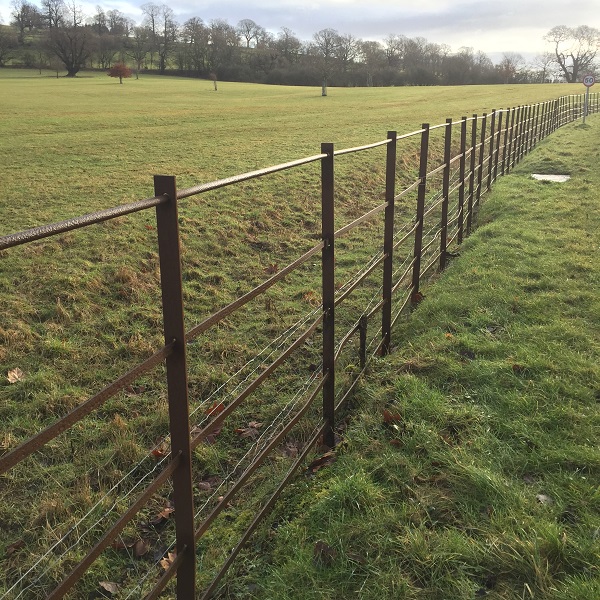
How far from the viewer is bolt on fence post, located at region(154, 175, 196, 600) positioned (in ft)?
6.10

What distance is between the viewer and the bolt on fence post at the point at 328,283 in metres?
3.24

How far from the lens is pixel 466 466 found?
3.08m

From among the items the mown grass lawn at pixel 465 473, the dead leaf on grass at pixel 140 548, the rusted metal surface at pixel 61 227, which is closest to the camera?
the rusted metal surface at pixel 61 227

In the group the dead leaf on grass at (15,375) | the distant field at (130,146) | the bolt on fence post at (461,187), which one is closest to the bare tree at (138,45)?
the distant field at (130,146)

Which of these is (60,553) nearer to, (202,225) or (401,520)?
(401,520)

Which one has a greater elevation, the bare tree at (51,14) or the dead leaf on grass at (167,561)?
the bare tree at (51,14)

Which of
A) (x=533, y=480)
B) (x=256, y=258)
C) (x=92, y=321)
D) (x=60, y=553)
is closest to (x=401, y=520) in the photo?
(x=533, y=480)

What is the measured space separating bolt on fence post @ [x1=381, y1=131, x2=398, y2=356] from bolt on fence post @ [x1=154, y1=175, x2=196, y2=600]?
9.48ft

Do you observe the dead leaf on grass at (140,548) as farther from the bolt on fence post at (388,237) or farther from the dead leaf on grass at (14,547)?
the bolt on fence post at (388,237)

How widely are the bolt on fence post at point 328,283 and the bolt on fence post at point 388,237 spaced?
1259 millimetres

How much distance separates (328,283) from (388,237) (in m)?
1.54

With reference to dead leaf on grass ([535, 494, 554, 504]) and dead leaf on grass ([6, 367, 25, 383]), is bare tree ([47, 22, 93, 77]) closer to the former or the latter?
dead leaf on grass ([6, 367, 25, 383])

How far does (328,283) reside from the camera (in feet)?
11.5

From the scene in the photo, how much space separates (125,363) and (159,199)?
3679mm
